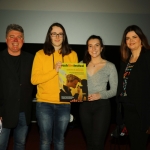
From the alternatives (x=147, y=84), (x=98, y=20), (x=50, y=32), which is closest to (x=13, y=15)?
(x=98, y=20)

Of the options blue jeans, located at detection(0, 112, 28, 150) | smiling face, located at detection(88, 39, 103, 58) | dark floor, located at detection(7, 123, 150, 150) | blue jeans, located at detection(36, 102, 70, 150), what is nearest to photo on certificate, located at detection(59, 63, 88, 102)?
blue jeans, located at detection(36, 102, 70, 150)

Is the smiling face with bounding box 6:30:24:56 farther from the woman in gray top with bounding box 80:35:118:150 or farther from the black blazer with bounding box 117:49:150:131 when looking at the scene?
the black blazer with bounding box 117:49:150:131

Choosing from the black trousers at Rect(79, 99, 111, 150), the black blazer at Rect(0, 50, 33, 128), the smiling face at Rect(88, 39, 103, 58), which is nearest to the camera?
the black blazer at Rect(0, 50, 33, 128)

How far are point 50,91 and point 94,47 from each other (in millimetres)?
733

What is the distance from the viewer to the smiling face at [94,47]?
9.03 feet

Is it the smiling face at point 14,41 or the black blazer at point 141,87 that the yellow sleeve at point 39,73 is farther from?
the black blazer at point 141,87

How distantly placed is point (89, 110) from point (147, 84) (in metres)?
0.70

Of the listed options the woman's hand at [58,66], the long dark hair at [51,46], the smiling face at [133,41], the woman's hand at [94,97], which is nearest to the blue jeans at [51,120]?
the woman's hand at [94,97]

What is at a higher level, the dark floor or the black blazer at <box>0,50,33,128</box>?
the black blazer at <box>0,50,33,128</box>

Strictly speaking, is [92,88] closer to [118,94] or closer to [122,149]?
[118,94]

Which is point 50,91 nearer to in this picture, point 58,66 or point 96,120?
point 58,66

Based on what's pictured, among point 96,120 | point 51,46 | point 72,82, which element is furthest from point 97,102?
point 51,46

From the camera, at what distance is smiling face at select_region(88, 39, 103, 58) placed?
275cm

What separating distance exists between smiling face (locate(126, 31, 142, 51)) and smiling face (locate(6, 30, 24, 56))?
47.9 inches
